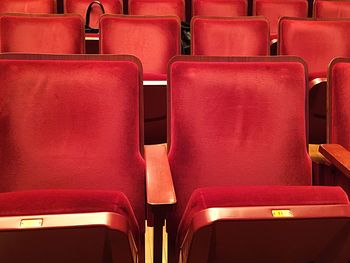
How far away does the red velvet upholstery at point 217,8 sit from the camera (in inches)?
36.2

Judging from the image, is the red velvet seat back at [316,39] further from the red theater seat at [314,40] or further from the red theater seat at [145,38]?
the red theater seat at [145,38]

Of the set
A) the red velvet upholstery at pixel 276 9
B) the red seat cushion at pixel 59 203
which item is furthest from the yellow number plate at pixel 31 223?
the red velvet upholstery at pixel 276 9

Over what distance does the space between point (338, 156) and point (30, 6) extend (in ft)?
2.35

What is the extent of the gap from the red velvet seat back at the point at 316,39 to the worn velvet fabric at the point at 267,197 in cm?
41

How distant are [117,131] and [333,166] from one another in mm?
163

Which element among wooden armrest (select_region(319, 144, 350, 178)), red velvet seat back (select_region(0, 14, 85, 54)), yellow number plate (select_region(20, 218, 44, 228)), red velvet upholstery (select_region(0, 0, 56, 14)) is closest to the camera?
yellow number plate (select_region(20, 218, 44, 228))

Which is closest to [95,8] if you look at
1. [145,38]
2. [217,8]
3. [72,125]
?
[217,8]

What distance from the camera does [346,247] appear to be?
24 cm

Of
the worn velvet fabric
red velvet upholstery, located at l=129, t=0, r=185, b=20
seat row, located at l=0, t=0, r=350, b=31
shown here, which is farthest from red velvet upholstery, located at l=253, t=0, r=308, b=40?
the worn velvet fabric

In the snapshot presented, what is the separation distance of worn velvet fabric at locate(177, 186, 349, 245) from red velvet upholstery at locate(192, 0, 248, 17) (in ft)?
2.36

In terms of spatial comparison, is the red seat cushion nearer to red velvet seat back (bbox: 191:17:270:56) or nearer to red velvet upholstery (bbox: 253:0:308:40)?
red velvet seat back (bbox: 191:17:270:56)

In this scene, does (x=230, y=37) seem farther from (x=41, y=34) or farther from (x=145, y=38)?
(x=41, y=34)

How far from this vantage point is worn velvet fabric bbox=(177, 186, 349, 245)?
0.75 feet

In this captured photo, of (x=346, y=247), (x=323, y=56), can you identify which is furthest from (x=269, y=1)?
(x=346, y=247)
